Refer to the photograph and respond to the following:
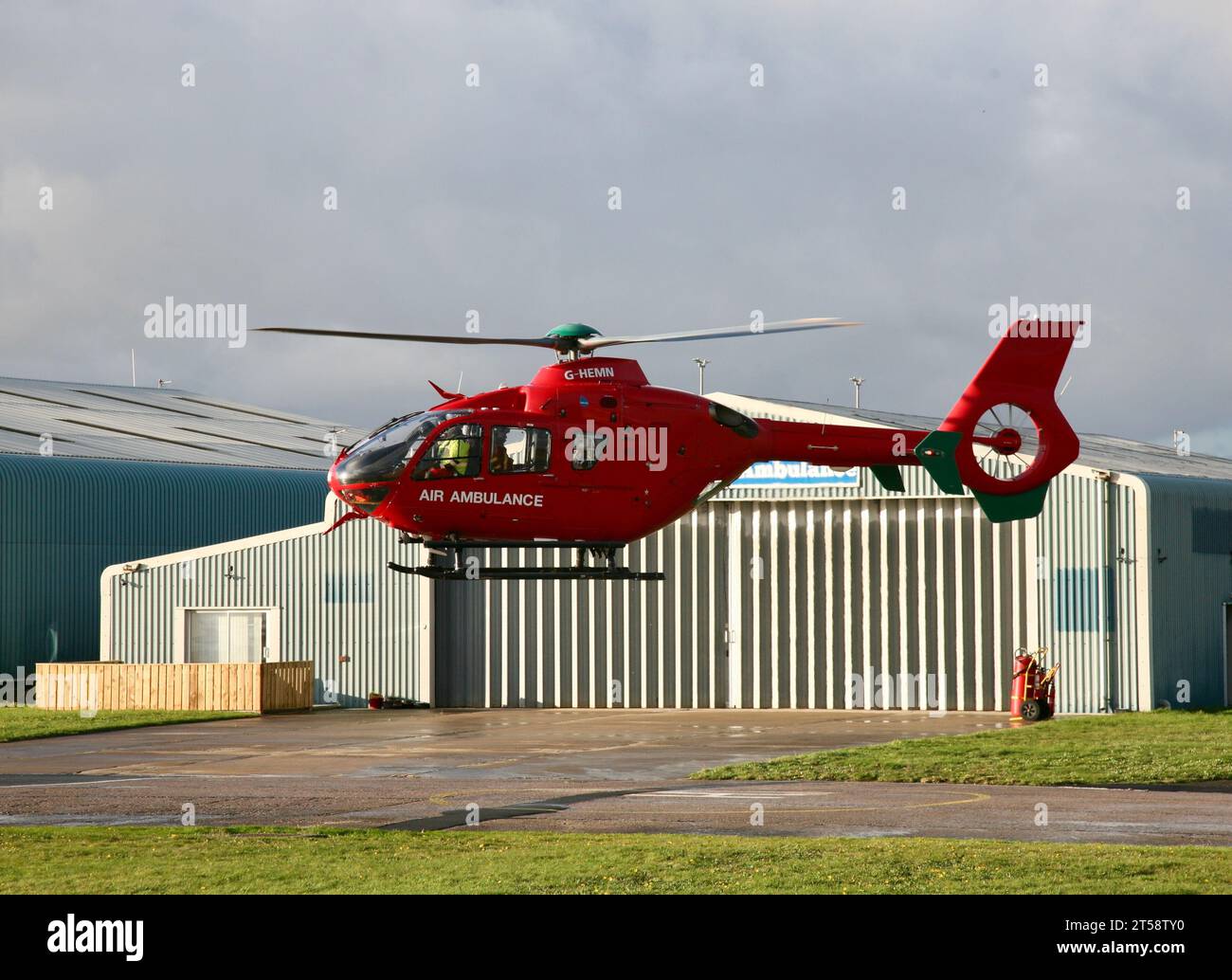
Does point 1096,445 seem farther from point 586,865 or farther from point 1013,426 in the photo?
point 586,865

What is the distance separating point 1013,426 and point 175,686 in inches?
1046

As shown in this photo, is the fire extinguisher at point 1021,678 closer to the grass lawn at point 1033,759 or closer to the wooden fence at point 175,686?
the grass lawn at point 1033,759

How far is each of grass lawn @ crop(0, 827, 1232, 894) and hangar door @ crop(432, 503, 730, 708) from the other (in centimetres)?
2355

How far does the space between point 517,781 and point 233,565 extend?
78.8 feet

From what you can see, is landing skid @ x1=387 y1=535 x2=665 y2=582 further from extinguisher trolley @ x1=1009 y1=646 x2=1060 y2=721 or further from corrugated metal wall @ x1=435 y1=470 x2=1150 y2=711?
corrugated metal wall @ x1=435 y1=470 x2=1150 y2=711

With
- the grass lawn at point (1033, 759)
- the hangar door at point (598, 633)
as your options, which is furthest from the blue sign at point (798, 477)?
the grass lawn at point (1033, 759)

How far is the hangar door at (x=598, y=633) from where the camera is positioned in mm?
42094

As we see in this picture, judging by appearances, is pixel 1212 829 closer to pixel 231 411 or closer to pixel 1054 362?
pixel 1054 362

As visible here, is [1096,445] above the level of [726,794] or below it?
above

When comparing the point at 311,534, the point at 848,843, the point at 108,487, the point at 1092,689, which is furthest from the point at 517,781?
the point at 108,487

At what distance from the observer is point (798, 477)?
133ft

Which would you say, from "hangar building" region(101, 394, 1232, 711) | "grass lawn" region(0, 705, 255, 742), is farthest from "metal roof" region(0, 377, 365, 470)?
"grass lawn" region(0, 705, 255, 742)

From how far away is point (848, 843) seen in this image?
17.4 meters

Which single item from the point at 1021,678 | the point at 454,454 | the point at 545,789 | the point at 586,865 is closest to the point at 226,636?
the point at 1021,678
